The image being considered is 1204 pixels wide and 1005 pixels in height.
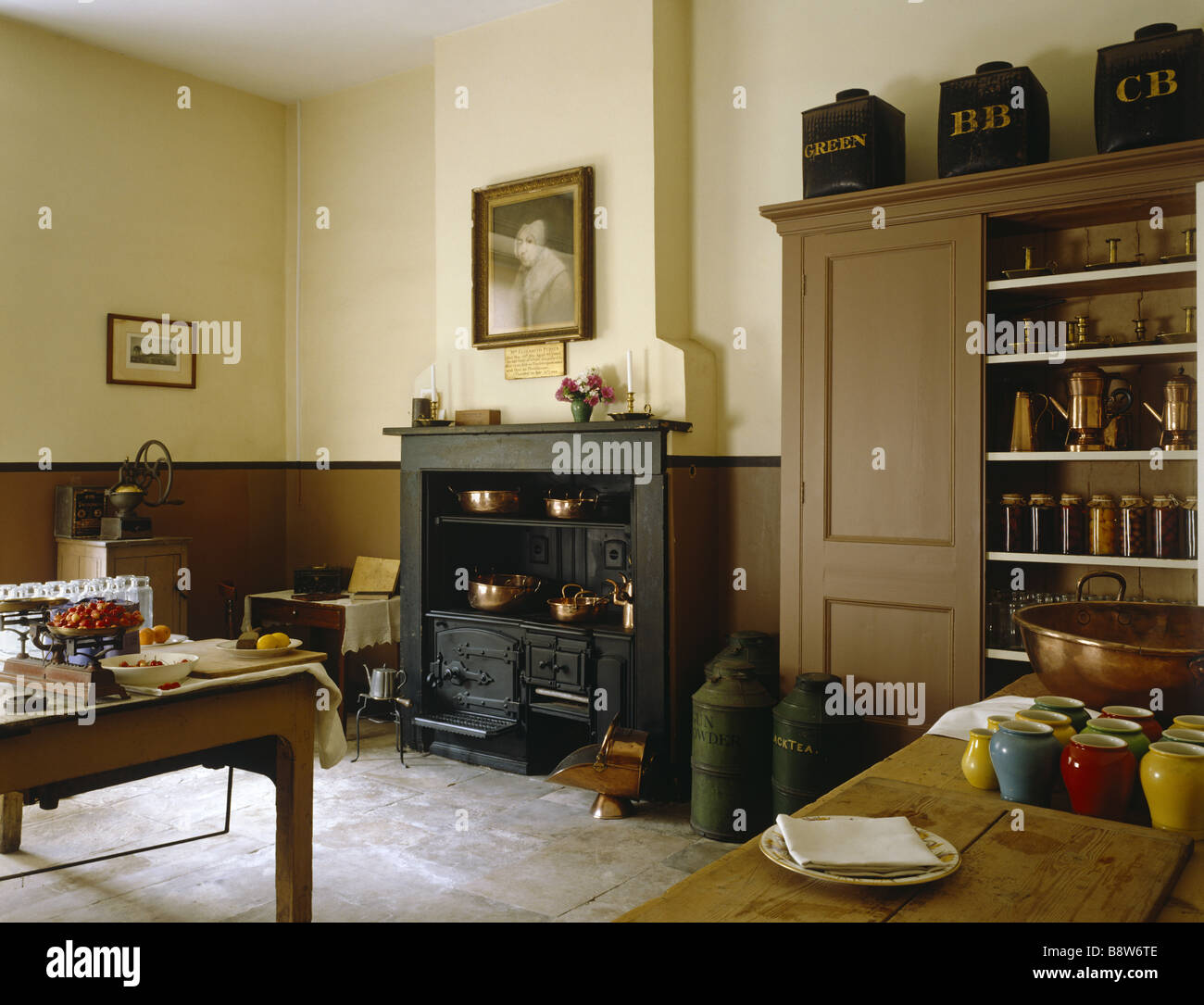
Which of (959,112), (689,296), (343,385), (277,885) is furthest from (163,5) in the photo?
(277,885)

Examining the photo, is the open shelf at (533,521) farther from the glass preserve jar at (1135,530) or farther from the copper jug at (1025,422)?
the glass preserve jar at (1135,530)

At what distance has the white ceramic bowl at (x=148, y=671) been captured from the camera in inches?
104

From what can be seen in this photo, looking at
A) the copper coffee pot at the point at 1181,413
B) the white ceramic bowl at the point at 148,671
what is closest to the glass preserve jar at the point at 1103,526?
the copper coffee pot at the point at 1181,413

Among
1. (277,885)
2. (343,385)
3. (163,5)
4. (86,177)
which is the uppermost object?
(163,5)

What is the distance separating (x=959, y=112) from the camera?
3578 mm

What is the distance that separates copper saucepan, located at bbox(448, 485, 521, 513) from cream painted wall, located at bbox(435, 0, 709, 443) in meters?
0.41

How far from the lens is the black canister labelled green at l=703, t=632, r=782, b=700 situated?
425 centimetres

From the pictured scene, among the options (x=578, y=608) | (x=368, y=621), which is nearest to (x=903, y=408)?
(x=578, y=608)

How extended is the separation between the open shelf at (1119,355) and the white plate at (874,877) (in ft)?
7.98

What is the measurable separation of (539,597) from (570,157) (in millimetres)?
2254

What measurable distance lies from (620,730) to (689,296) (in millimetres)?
2123

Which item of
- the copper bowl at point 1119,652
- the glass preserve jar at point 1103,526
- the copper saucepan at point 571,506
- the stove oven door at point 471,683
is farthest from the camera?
the stove oven door at point 471,683

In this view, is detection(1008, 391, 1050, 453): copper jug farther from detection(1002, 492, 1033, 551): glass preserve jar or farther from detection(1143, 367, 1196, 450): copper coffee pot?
detection(1143, 367, 1196, 450): copper coffee pot

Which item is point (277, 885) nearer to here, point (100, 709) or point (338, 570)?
point (100, 709)
